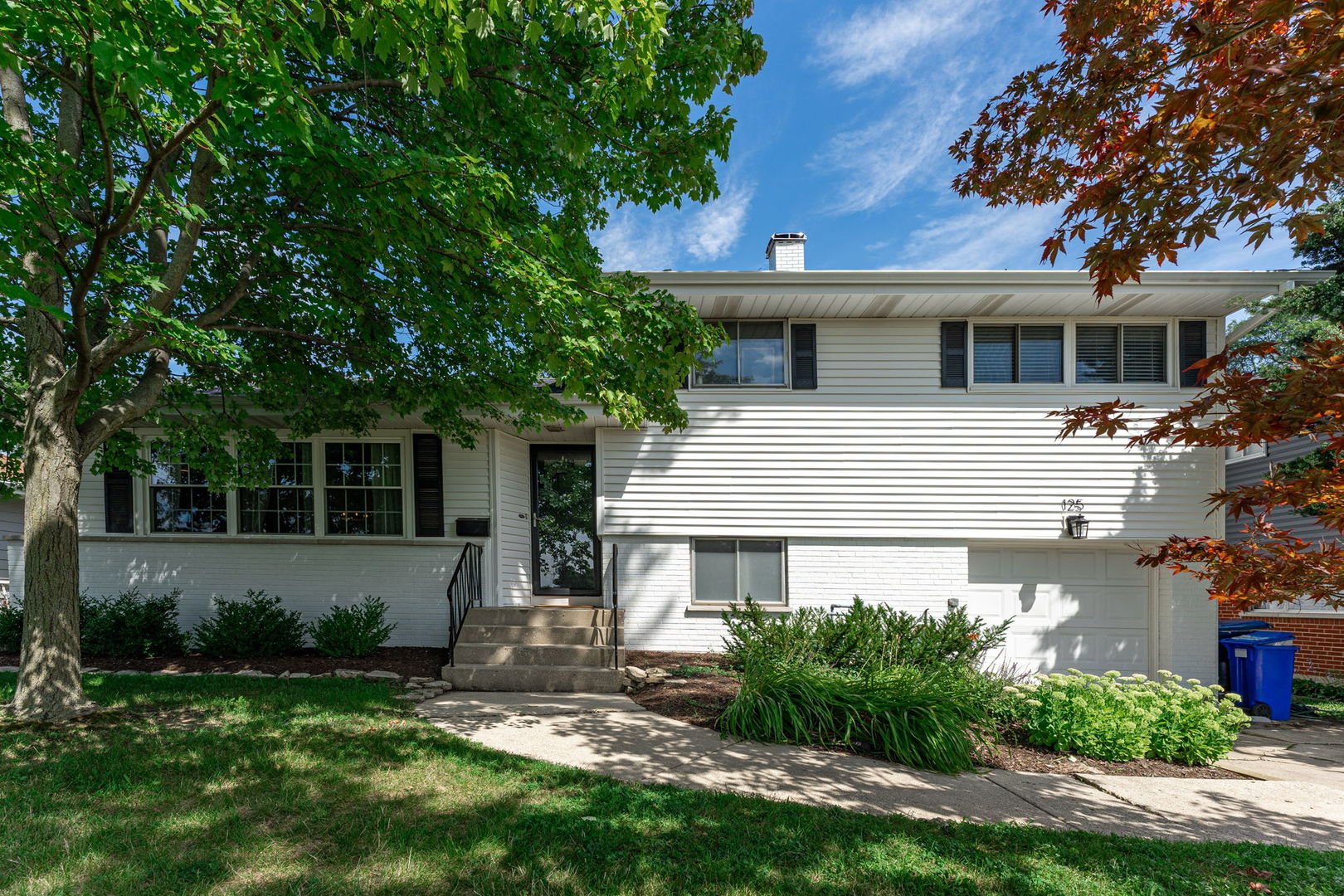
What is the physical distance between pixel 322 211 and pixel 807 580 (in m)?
7.20

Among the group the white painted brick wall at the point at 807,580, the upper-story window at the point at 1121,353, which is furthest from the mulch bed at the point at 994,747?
the upper-story window at the point at 1121,353

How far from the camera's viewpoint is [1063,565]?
8.74 metres

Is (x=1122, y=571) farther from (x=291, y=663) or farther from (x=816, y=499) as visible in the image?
(x=291, y=663)

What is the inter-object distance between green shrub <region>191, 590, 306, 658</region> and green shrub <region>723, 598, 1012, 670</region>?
18.7 feet

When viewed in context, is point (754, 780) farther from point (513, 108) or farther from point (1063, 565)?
point (1063, 565)

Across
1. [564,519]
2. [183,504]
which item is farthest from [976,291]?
[183,504]

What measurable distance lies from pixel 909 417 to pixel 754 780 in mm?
5936

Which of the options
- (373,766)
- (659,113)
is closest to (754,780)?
(373,766)

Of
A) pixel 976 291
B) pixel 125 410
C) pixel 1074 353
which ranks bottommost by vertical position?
pixel 125 410

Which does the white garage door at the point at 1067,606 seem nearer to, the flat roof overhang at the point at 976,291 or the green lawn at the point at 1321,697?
the green lawn at the point at 1321,697

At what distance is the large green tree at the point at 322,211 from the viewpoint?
363 cm

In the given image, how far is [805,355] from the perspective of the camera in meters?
8.81

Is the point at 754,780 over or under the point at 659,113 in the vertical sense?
under

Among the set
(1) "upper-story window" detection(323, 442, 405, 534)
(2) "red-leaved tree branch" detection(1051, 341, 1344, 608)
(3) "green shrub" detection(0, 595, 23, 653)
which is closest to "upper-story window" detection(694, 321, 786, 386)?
(1) "upper-story window" detection(323, 442, 405, 534)
